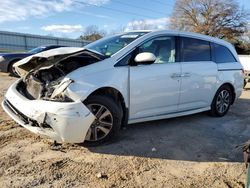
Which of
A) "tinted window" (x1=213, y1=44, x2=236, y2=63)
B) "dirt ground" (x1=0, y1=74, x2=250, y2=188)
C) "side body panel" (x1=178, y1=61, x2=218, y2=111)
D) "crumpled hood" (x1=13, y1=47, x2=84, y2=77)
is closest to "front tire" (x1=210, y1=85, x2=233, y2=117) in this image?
"side body panel" (x1=178, y1=61, x2=218, y2=111)

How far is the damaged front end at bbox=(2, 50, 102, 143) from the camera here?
3.95 m

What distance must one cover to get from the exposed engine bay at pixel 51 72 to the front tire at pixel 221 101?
2975 millimetres

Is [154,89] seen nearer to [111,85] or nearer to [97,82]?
[111,85]

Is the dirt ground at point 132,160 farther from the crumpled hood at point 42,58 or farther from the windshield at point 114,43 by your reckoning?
the windshield at point 114,43

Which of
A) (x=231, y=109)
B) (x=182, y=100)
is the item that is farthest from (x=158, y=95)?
(x=231, y=109)

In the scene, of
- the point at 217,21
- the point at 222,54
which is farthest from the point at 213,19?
the point at 222,54

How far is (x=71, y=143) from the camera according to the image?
4.45 m

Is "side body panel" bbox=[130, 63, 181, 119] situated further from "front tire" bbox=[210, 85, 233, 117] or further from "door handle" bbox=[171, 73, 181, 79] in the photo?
"front tire" bbox=[210, 85, 233, 117]

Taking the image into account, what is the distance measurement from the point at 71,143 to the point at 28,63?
1540 mm

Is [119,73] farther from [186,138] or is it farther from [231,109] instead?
[231,109]

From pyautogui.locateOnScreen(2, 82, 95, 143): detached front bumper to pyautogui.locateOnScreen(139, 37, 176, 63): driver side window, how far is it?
170 centimetres

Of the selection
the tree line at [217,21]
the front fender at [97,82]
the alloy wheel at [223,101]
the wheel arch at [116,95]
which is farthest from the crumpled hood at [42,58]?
the tree line at [217,21]

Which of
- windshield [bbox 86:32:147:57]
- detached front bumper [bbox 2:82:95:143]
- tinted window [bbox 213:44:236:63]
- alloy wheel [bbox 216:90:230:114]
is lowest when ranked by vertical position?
alloy wheel [bbox 216:90:230:114]

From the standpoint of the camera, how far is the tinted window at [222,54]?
6386mm
